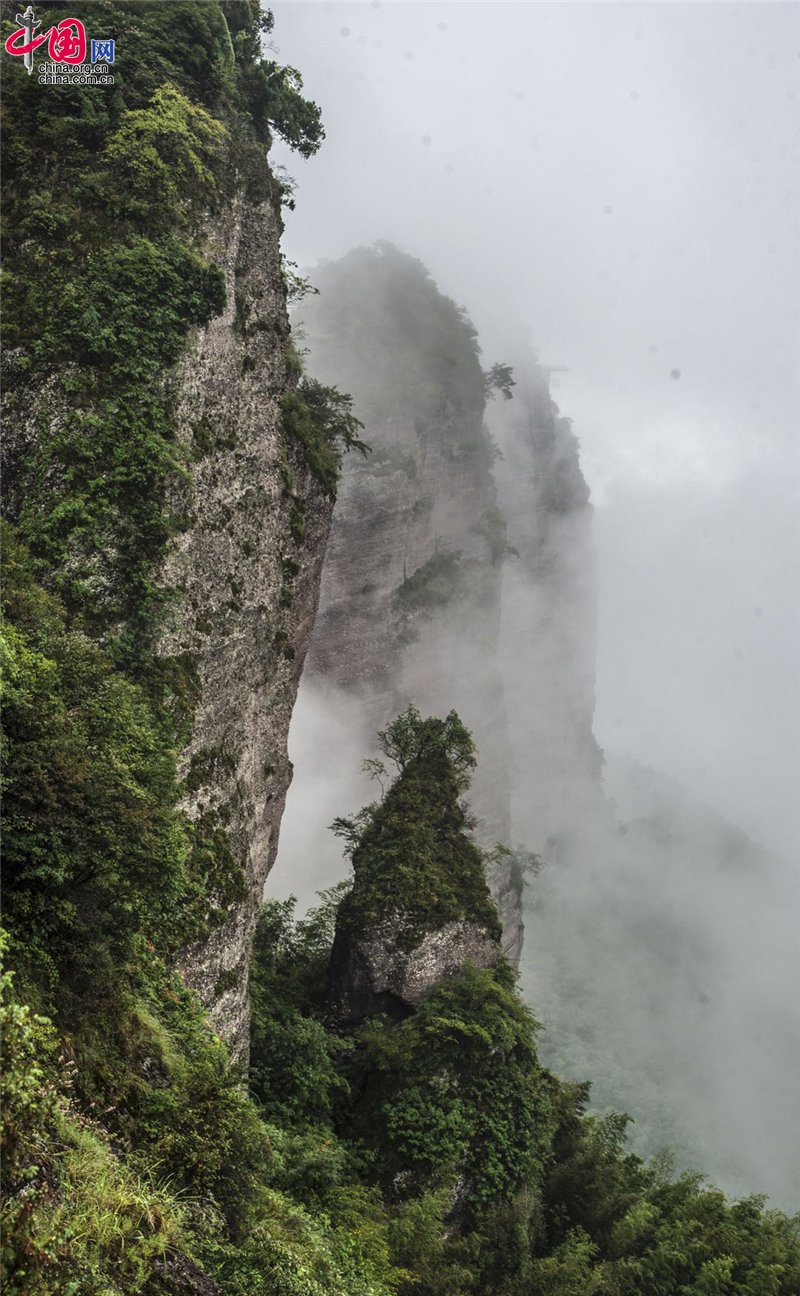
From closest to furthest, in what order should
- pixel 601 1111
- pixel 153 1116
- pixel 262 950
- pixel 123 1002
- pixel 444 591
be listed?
1. pixel 153 1116
2. pixel 123 1002
3. pixel 262 950
4. pixel 601 1111
5. pixel 444 591

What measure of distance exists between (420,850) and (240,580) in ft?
36.4

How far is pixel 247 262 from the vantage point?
64.8 feet

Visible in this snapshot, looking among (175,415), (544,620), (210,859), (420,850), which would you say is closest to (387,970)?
(420,850)

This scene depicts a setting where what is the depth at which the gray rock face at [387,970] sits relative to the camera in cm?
2206

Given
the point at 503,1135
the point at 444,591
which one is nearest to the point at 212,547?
the point at 503,1135

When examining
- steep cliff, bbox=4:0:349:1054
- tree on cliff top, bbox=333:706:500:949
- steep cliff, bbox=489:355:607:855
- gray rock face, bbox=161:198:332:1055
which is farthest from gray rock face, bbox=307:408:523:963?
steep cliff, bbox=4:0:349:1054

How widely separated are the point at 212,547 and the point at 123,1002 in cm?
985

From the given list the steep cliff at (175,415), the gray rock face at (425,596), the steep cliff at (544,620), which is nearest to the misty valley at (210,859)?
the steep cliff at (175,415)

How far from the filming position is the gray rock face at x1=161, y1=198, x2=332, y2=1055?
622 inches

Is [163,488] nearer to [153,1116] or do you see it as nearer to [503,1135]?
[153,1116]

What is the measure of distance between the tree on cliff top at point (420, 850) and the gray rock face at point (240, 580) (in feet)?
12.4

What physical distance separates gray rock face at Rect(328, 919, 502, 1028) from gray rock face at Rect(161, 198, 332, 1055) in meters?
4.04

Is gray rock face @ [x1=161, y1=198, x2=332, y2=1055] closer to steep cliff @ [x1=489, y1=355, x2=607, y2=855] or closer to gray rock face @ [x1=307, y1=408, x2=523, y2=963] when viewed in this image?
gray rock face @ [x1=307, y1=408, x2=523, y2=963]

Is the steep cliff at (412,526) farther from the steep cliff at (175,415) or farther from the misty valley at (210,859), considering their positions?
the steep cliff at (175,415)
